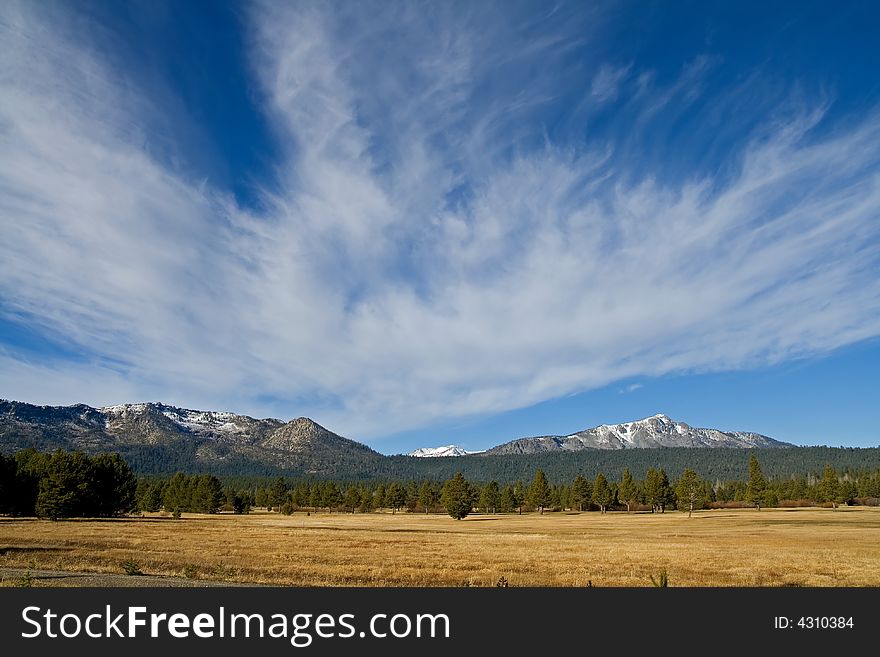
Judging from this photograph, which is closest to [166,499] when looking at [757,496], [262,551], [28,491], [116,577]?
[28,491]

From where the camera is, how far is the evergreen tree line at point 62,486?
8200 cm

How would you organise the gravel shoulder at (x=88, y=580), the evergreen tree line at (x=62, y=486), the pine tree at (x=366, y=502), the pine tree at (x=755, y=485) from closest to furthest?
the gravel shoulder at (x=88, y=580) < the evergreen tree line at (x=62, y=486) < the pine tree at (x=755, y=485) < the pine tree at (x=366, y=502)

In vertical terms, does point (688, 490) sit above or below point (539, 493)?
above

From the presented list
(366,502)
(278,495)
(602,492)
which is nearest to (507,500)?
(602,492)

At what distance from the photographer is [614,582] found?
87.8 feet

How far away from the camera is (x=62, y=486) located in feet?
269

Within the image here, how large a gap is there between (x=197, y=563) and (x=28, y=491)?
264ft

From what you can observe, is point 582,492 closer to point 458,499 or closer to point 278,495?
point 458,499

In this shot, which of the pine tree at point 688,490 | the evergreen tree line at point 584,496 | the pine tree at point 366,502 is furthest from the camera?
the pine tree at point 366,502

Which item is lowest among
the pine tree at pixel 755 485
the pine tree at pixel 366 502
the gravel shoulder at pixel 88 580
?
the pine tree at pixel 366 502

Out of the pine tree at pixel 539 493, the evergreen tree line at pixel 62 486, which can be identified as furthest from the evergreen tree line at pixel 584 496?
the evergreen tree line at pixel 62 486

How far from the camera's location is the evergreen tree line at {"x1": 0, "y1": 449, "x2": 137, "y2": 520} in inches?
3228

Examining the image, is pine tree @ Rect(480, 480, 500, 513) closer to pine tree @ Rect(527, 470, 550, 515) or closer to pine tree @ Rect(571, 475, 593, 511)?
pine tree @ Rect(527, 470, 550, 515)

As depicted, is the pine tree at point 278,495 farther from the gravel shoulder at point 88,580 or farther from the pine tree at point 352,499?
the gravel shoulder at point 88,580
